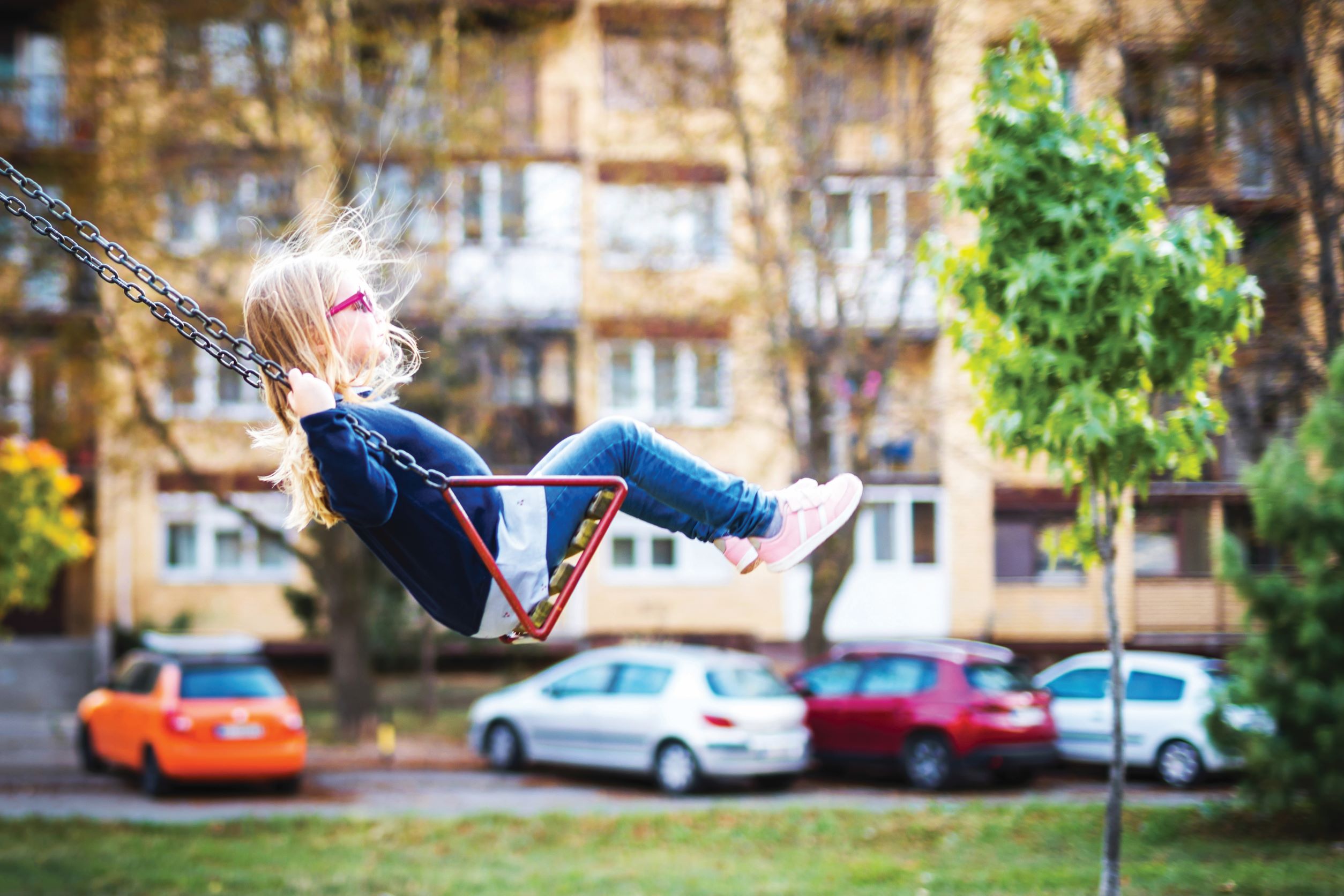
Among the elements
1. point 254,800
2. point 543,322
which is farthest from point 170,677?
point 543,322

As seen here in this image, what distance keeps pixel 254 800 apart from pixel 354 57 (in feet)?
34.3

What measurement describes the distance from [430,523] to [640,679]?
12.0 meters

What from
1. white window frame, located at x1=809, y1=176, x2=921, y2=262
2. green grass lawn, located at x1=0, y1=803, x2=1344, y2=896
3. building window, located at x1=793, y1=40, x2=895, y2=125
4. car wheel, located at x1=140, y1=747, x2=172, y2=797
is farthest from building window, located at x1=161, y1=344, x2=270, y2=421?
building window, located at x1=793, y1=40, x2=895, y2=125

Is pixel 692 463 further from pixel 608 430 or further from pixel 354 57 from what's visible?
pixel 354 57

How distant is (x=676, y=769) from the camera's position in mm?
14727

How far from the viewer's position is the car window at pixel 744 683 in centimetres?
1477

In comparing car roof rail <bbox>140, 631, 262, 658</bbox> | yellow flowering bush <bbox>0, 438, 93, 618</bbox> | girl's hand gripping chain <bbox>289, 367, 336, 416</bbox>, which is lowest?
car roof rail <bbox>140, 631, 262, 658</bbox>

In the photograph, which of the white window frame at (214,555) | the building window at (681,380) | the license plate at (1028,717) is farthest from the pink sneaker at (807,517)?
the white window frame at (214,555)

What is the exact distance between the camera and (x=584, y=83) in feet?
83.9

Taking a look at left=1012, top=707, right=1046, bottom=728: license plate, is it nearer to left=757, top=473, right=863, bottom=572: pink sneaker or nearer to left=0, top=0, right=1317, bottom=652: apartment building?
left=0, top=0, right=1317, bottom=652: apartment building

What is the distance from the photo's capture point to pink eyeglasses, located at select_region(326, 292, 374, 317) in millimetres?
3715

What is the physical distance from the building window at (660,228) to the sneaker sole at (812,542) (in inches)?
568

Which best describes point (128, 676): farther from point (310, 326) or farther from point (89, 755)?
point (310, 326)

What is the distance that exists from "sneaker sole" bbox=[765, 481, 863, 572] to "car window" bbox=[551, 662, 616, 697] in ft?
39.5
